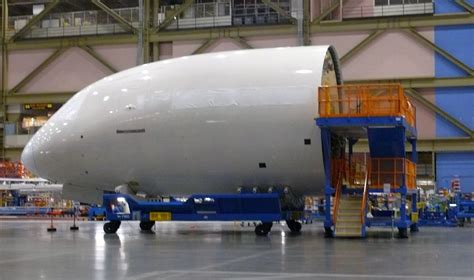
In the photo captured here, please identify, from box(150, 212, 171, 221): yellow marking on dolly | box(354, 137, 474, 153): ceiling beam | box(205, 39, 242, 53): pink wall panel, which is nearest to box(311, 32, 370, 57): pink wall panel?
box(205, 39, 242, 53): pink wall panel

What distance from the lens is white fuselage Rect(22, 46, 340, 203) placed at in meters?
22.1

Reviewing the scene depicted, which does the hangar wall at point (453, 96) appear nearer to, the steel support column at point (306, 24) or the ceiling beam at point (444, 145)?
the ceiling beam at point (444, 145)

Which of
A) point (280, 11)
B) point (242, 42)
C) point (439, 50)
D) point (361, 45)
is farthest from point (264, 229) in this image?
point (280, 11)

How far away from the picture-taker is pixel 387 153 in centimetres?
2327

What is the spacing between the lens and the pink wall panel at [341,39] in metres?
47.1

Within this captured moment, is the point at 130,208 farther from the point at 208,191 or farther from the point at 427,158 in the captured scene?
the point at 427,158

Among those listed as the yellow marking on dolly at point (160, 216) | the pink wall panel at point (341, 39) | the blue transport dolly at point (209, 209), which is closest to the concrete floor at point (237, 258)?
the blue transport dolly at point (209, 209)

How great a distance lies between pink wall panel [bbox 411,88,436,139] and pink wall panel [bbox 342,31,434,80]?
1.23m

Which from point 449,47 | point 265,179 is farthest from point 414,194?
point 449,47

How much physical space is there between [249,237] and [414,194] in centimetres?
629

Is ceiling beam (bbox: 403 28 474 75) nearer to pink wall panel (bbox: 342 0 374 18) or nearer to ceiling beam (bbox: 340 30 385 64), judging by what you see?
ceiling beam (bbox: 340 30 385 64)

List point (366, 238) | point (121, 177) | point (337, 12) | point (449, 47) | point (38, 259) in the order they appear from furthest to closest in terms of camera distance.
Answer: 1. point (337, 12)
2. point (449, 47)
3. point (121, 177)
4. point (366, 238)
5. point (38, 259)

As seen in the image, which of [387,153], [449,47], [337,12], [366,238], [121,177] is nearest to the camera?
[366,238]

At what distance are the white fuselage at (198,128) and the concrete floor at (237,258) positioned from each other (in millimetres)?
2561
